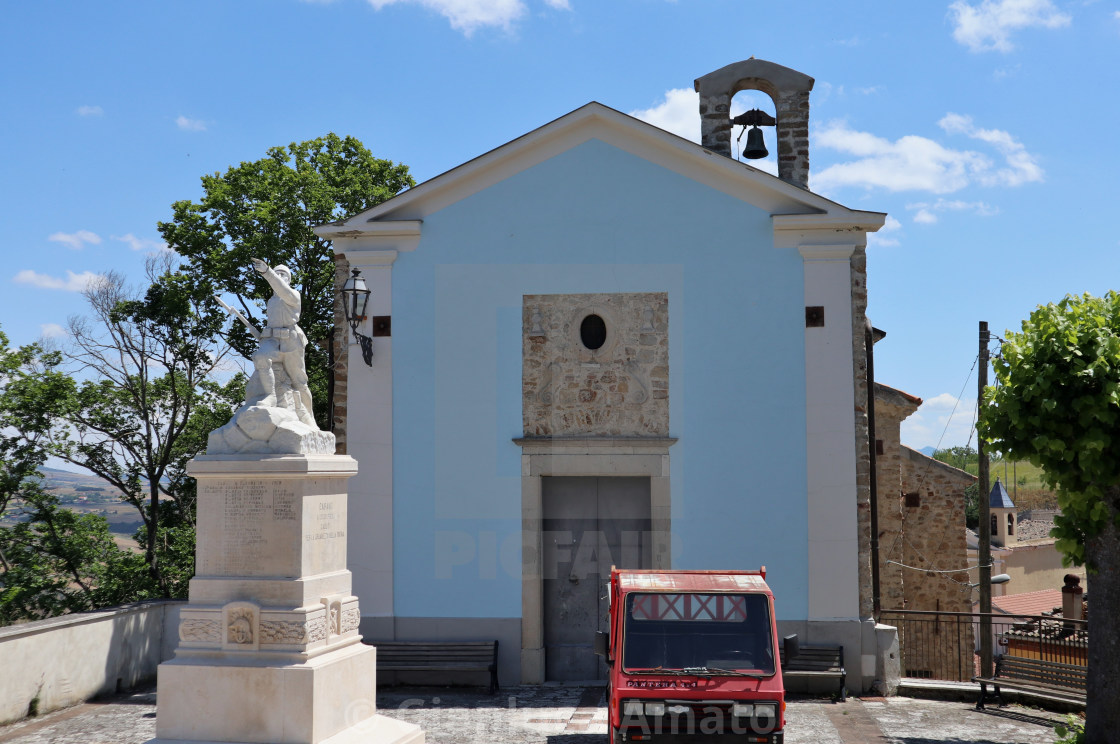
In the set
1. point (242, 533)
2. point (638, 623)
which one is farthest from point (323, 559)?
point (638, 623)

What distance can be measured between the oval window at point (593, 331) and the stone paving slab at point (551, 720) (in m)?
4.20

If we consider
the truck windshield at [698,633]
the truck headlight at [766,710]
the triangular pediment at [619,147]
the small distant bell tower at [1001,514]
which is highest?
the triangular pediment at [619,147]

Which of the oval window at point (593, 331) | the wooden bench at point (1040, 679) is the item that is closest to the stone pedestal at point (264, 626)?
the oval window at point (593, 331)

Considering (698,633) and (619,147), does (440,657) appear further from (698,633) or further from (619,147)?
(619,147)

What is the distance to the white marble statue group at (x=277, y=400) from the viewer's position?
24.6 feet

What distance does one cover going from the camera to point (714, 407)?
445 inches

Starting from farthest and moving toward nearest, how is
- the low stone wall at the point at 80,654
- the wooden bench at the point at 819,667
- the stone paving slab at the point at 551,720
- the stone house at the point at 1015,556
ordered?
the stone house at the point at 1015,556 < the wooden bench at the point at 819,667 < the low stone wall at the point at 80,654 < the stone paving slab at the point at 551,720

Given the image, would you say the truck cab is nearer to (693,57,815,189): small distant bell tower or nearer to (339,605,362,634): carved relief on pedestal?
(339,605,362,634): carved relief on pedestal

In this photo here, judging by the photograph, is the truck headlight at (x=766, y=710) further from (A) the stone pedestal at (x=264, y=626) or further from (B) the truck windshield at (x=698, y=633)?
(A) the stone pedestal at (x=264, y=626)

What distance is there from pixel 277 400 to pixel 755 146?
26.3 feet

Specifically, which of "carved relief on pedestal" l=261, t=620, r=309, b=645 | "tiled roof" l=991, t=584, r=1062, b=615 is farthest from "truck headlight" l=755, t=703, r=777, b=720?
→ "tiled roof" l=991, t=584, r=1062, b=615

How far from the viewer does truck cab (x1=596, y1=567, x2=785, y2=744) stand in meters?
6.91

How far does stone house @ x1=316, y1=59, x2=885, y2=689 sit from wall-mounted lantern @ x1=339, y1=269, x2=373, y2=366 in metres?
0.17

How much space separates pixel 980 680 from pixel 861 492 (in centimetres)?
240
